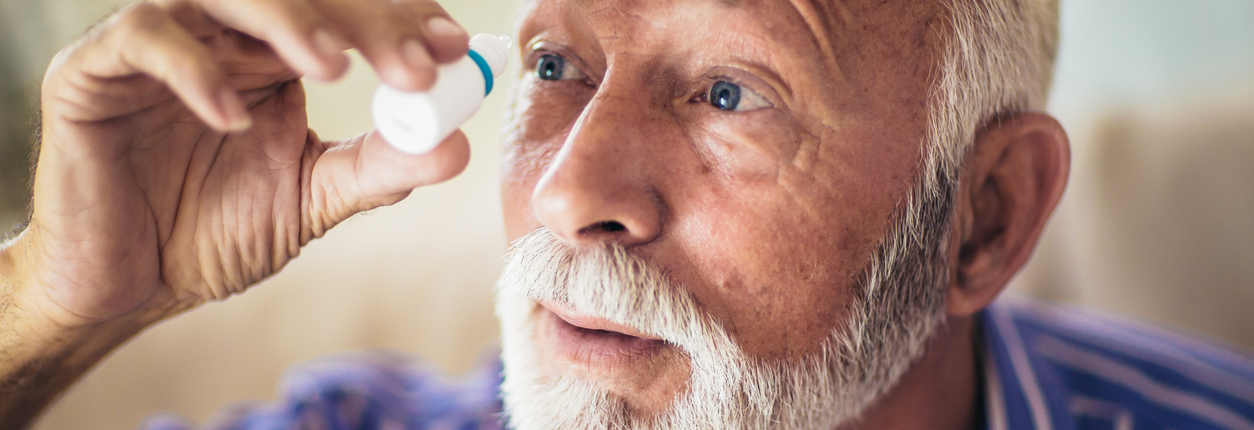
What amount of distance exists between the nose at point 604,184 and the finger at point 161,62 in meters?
0.35

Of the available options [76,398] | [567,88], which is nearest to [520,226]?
[567,88]

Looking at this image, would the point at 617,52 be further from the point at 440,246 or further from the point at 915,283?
the point at 440,246

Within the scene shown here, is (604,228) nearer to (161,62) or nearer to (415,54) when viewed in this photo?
(415,54)

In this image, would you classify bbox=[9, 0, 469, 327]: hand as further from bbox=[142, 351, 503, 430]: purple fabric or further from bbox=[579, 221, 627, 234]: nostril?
bbox=[142, 351, 503, 430]: purple fabric

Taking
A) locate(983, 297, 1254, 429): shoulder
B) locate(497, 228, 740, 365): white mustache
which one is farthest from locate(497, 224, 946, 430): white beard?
locate(983, 297, 1254, 429): shoulder

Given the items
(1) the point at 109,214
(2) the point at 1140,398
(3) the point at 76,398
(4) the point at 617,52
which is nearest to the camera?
(1) the point at 109,214

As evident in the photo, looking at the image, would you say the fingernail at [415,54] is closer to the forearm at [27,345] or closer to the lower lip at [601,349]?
the lower lip at [601,349]

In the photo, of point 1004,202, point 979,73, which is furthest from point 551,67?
point 1004,202

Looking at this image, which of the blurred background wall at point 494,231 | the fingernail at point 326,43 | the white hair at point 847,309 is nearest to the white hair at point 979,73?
the white hair at point 847,309

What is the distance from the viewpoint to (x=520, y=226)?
100cm

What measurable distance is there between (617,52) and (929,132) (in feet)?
1.43

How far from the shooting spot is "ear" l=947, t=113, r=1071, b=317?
3.47 ft

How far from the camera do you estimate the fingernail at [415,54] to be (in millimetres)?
585

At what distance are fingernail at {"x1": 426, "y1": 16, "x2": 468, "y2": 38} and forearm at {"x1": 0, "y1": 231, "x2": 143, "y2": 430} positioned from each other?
0.62 meters
